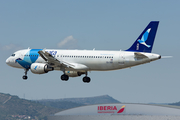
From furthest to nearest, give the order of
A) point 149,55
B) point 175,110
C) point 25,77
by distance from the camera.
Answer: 1. point 175,110
2. point 25,77
3. point 149,55

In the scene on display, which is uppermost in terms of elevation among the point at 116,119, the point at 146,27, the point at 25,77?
the point at 146,27

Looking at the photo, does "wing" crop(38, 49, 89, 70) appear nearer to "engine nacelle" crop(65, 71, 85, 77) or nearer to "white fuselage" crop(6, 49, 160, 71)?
"white fuselage" crop(6, 49, 160, 71)

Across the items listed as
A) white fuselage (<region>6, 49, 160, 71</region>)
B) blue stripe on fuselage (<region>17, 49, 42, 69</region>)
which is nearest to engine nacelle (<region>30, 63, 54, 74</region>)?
white fuselage (<region>6, 49, 160, 71</region>)

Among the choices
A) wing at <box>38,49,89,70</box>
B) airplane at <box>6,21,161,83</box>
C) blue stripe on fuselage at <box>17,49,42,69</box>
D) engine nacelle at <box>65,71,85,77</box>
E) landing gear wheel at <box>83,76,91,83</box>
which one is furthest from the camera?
engine nacelle at <box>65,71,85,77</box>

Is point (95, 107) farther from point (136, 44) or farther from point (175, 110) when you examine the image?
point (136, 44)

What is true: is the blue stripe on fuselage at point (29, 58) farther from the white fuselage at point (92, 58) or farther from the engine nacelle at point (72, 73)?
the engine nacelle at point (72, 73)

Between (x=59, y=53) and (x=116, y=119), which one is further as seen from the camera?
(x=116, y=119)

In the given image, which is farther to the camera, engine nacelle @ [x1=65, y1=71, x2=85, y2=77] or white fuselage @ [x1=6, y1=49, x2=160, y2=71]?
engine nacelle @ [x1=65, y1=71, x2=85, y2=77]

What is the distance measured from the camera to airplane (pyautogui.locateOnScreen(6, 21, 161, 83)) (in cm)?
7338

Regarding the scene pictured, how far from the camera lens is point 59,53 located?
7994cm

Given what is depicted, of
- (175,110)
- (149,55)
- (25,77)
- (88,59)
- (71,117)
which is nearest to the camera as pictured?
(149,55)

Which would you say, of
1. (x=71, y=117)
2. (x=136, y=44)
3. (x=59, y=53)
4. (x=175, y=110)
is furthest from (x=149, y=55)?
(x=71, y=117)

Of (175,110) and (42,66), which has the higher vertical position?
(42,66)

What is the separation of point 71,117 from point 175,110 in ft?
110
